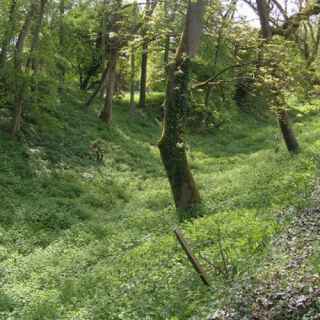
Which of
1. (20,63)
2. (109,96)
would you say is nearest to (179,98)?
(20,63)

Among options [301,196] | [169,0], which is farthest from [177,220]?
[169,0]

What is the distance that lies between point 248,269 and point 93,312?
8.92 feet

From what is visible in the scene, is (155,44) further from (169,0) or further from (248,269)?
(248,269)

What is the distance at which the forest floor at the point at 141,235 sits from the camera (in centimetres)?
801

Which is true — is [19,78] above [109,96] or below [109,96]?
above

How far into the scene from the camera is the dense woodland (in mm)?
8547

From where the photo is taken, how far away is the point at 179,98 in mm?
14125

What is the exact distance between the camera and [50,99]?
22.2 m

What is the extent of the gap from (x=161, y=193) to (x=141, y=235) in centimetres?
538

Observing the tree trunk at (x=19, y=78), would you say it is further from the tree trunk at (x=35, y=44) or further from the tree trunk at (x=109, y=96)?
the tree trunk at (x=109, y=96)

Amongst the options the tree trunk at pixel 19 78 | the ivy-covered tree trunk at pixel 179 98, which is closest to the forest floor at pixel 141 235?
the tree trunk at pixel 19 78

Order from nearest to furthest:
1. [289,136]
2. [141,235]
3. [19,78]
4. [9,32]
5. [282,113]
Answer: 1. [141,235]
2. [282,113]
3. [289,136]
4. [19,78]
5. [9,32]

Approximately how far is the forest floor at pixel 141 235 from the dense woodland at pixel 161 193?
4cm

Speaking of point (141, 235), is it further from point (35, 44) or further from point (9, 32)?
point (9, 32)
